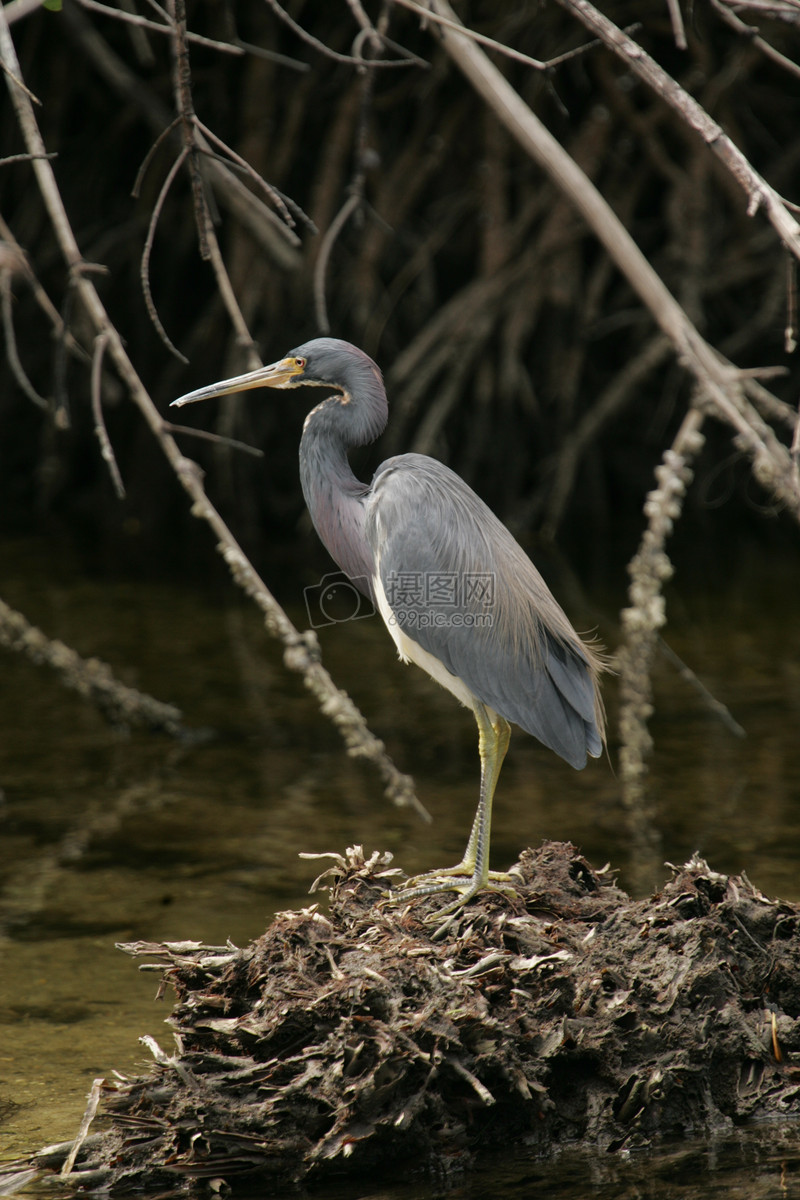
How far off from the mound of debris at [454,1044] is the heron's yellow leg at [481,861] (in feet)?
0.38

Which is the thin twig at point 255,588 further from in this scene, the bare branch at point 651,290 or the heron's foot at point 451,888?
the bare branch at point 651,290

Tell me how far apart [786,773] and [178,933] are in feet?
7.52

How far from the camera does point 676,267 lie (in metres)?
7.71

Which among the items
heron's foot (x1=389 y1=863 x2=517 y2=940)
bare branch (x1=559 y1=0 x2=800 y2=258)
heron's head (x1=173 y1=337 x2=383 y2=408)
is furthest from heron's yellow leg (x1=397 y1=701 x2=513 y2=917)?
bare branch (x1=559 y1=0 x2=800 y2=258)

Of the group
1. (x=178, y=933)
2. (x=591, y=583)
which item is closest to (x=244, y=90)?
(x=591, y=583)

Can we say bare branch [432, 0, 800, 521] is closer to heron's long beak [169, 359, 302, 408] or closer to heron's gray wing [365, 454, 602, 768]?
heron's gray wing [365, 454, 602, 768]

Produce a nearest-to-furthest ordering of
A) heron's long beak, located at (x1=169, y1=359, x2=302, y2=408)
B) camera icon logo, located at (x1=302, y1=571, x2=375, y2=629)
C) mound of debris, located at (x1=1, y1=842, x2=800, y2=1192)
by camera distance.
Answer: mound of debris, located at (x1=1, y1=842, x2=800, y2=1192) < heron's long beak, located at (x1=169, y1=359, x2=302, y2=408) < camera icon logo, located at (x1=302, y1=571, x2=375, y2=629)

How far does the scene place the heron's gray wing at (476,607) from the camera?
3.12 meters

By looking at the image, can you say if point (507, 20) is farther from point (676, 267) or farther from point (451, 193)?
point (676, 267)

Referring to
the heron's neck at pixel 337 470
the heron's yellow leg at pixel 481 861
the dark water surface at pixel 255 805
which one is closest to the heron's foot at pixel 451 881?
the heron's yellow leg at pixel 481 861

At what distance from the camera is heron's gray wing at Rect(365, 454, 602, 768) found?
312 cm

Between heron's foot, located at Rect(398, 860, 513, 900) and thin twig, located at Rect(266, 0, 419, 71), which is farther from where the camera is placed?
heron's foot, located at Rect(398, 860, 513, 900)

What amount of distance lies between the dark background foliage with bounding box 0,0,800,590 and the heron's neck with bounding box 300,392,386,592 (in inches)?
148

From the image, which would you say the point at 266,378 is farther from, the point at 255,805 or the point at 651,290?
the point at 255,805
